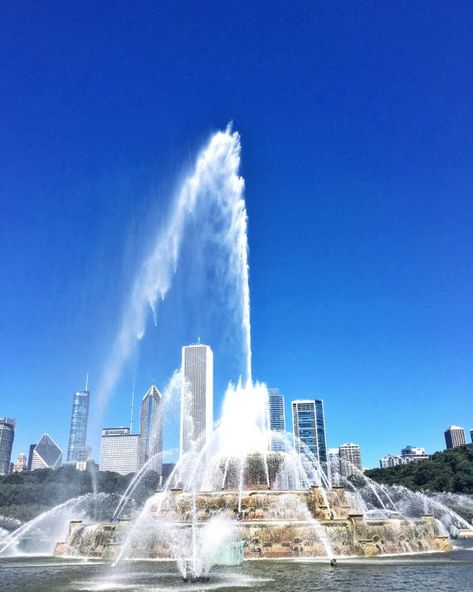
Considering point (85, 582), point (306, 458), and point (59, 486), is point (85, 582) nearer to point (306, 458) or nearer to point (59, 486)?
point (306, 458)

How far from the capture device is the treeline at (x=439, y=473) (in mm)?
95363

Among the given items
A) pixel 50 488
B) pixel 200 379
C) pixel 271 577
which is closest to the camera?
pixel 271 577

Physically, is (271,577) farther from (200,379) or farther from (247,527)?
(200,379)

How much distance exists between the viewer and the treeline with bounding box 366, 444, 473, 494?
313 feet

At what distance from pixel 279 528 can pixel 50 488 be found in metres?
103

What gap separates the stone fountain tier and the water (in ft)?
5.43

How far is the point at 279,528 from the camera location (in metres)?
26.1

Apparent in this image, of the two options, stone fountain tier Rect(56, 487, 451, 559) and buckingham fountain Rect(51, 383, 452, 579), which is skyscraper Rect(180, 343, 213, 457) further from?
stone fountain tier Rect(56, 487, 451, 559)

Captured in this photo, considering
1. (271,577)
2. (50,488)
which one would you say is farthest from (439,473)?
(271,577)

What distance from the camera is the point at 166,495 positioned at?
32188mm

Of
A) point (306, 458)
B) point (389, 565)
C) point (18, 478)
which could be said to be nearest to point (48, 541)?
point (306, 458)

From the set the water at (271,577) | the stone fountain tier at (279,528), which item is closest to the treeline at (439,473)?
the stone fountain tier at (279,528)

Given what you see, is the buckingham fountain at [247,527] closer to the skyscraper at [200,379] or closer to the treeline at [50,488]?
the skyscraper at [200,379]

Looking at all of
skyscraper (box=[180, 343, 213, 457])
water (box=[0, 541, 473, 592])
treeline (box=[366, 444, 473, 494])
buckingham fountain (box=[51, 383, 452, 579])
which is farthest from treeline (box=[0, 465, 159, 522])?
water (box=[0, 541, 473, 592])
